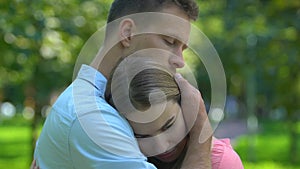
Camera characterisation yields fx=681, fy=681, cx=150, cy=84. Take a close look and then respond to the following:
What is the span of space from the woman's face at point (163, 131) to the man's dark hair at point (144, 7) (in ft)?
1.02

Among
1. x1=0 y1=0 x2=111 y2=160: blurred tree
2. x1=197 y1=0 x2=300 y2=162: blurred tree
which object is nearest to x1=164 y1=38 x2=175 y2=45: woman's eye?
x1=0 y1=0 x2=111 y2=160: blurred tree

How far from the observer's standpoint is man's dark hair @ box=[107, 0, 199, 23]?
202 centimetres

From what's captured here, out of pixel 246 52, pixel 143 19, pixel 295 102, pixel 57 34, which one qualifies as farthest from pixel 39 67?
pixel 143 19

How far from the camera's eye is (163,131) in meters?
1.87

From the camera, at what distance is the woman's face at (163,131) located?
6.11ft

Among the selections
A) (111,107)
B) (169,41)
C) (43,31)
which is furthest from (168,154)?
(43,31)

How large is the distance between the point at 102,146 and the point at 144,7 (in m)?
0.50

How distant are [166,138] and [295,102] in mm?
9444

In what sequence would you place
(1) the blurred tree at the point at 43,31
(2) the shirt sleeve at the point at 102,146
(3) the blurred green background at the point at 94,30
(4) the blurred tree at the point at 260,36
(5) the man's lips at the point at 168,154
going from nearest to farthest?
(2) the shirt sleeve at the point at 102,146 → (5) the man's lips at the point at 168,154 → (1) the blurred tree at the point at 43,31 → (3) the blurred green background at the point at 94,30 → (4) the blurred tree at the point at 260,36

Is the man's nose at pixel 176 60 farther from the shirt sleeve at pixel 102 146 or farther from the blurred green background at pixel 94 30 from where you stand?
the blurred green background at pixel 94 30

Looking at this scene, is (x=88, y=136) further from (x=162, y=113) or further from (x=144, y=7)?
(x=144, y=7)

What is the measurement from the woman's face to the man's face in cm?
17

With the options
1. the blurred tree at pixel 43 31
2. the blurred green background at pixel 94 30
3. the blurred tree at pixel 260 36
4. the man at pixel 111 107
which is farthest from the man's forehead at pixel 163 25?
the blurred tree at pixel 260 36

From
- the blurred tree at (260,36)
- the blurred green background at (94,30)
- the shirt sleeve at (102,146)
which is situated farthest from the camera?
the blurred tree at (260,36)
